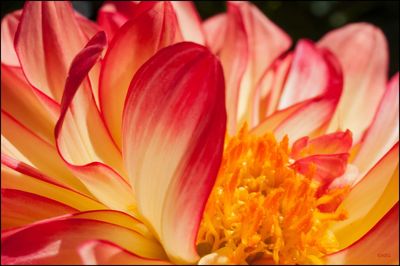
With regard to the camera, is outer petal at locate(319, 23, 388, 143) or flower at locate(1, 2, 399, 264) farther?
outer petal at locate(319, 23, 388, 143)

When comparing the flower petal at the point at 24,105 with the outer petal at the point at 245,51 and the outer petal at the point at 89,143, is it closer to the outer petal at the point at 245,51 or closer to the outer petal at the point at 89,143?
the outer petal at the point at 89,143

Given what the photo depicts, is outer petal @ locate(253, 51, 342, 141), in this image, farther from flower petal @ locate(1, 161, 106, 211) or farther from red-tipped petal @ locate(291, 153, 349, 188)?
flower petal @ locate(1, 161, 106, 211)

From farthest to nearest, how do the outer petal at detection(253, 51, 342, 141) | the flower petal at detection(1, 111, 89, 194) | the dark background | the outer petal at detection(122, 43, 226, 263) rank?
1. the dark background
2. the outer petal at detection(253, 51, 342, 141)
3. the flower petal at detection(1, 111, 89, 194)
4. the outer petal at detection(122, 43, 226, 263)

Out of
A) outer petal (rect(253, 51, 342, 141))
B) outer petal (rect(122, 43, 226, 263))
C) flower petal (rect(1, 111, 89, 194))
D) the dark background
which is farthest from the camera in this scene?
the dark background

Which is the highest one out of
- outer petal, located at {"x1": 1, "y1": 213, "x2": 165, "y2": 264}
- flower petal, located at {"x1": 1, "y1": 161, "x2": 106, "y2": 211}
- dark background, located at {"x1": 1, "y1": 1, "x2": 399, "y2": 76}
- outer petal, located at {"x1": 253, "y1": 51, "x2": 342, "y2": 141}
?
outer petal, located at {"x1": 1, "y1": 213, "x2": 165, "y2": 264}

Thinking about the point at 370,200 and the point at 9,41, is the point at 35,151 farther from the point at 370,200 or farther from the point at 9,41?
the point at 370,200

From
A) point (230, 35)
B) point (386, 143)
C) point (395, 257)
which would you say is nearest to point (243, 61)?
point (230, 35)

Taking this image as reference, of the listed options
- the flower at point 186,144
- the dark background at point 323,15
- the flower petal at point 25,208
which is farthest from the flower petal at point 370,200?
the dark background at point 323,15

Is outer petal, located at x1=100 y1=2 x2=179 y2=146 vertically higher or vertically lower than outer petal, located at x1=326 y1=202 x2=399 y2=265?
higher

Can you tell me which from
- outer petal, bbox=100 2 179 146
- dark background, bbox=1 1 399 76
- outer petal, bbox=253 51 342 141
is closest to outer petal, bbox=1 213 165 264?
outer petal, bbox=100 2 179 146
